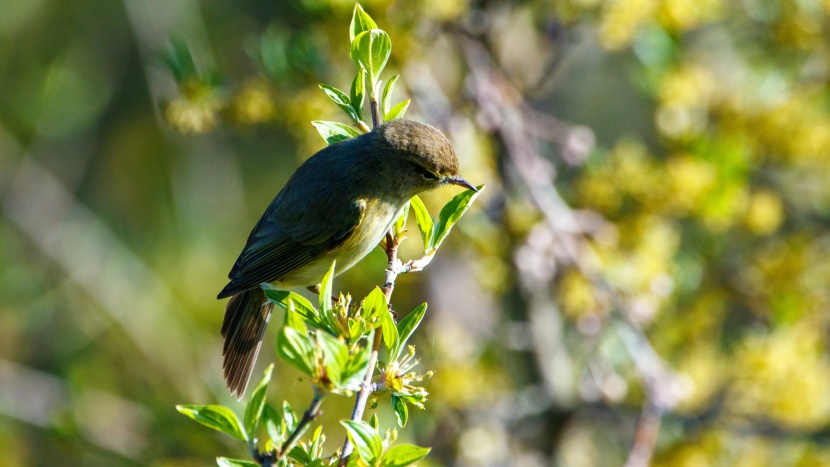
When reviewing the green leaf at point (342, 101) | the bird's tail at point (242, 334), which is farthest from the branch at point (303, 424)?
the bird's tail at point (242, 334)

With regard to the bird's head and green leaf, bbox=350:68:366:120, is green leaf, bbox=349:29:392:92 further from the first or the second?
the bird's head

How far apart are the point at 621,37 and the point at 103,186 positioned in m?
5.40

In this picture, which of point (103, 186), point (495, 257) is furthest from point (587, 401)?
point (103, 186)

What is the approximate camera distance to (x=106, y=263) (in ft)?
19.0

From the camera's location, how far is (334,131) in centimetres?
195

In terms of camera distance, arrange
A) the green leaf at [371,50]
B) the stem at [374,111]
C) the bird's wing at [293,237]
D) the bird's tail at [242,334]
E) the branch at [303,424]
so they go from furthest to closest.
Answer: the bird's tail at [242,334] < the bird's wing at [293,237] < the stem at [374,111] < the green leaf at [371,50] < the branch at [303,424]

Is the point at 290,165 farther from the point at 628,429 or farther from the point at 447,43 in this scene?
the point at 628,429

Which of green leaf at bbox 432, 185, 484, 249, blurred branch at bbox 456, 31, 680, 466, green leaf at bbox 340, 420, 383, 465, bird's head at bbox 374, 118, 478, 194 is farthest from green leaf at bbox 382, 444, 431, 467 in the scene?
blurred branch at bbox 456, 31, 680, 466

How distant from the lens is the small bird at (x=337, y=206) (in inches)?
105

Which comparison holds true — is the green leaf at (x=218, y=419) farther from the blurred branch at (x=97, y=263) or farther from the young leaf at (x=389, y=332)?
the blurred branch at (x=97, y=263)

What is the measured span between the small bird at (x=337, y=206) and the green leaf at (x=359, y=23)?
80cm

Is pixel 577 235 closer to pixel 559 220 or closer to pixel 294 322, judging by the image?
pixel 559 220

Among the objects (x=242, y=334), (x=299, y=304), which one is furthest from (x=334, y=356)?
(x=242, y=334)

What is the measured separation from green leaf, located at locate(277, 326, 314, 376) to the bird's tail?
1500mm
